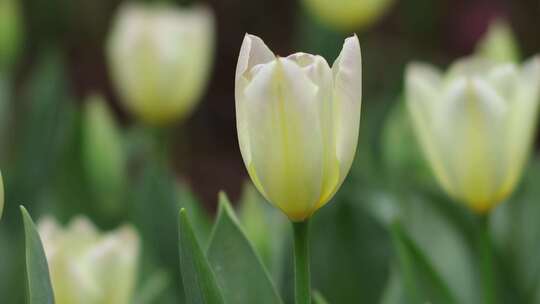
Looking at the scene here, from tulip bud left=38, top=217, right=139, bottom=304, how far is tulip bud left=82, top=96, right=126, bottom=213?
56 cm

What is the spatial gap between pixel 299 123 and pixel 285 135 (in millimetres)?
17

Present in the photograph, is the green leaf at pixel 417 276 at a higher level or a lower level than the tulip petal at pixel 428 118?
lower

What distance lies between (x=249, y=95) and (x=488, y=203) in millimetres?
447

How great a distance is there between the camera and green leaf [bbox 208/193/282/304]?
37.9 inches

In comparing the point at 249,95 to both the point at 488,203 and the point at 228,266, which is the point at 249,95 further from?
the point at 488,203

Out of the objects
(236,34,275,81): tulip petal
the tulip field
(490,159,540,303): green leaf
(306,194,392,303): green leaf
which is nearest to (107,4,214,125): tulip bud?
the tulip field

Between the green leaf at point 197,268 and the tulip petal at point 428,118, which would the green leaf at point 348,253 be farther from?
the green leaf at point 197,268

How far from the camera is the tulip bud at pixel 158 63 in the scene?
6.38 ft

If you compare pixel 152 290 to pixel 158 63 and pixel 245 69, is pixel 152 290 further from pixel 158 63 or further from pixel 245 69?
pixel 158 63

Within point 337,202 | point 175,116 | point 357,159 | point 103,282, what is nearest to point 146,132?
point 175,116

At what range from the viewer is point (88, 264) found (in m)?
1.11

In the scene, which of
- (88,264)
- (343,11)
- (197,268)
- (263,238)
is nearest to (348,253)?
(263,238)

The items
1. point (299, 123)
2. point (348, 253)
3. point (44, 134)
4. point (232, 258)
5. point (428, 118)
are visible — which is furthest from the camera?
point (44, 134)

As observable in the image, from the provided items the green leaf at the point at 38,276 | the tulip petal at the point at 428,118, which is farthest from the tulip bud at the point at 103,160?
the green leaf at the point at 38,276
